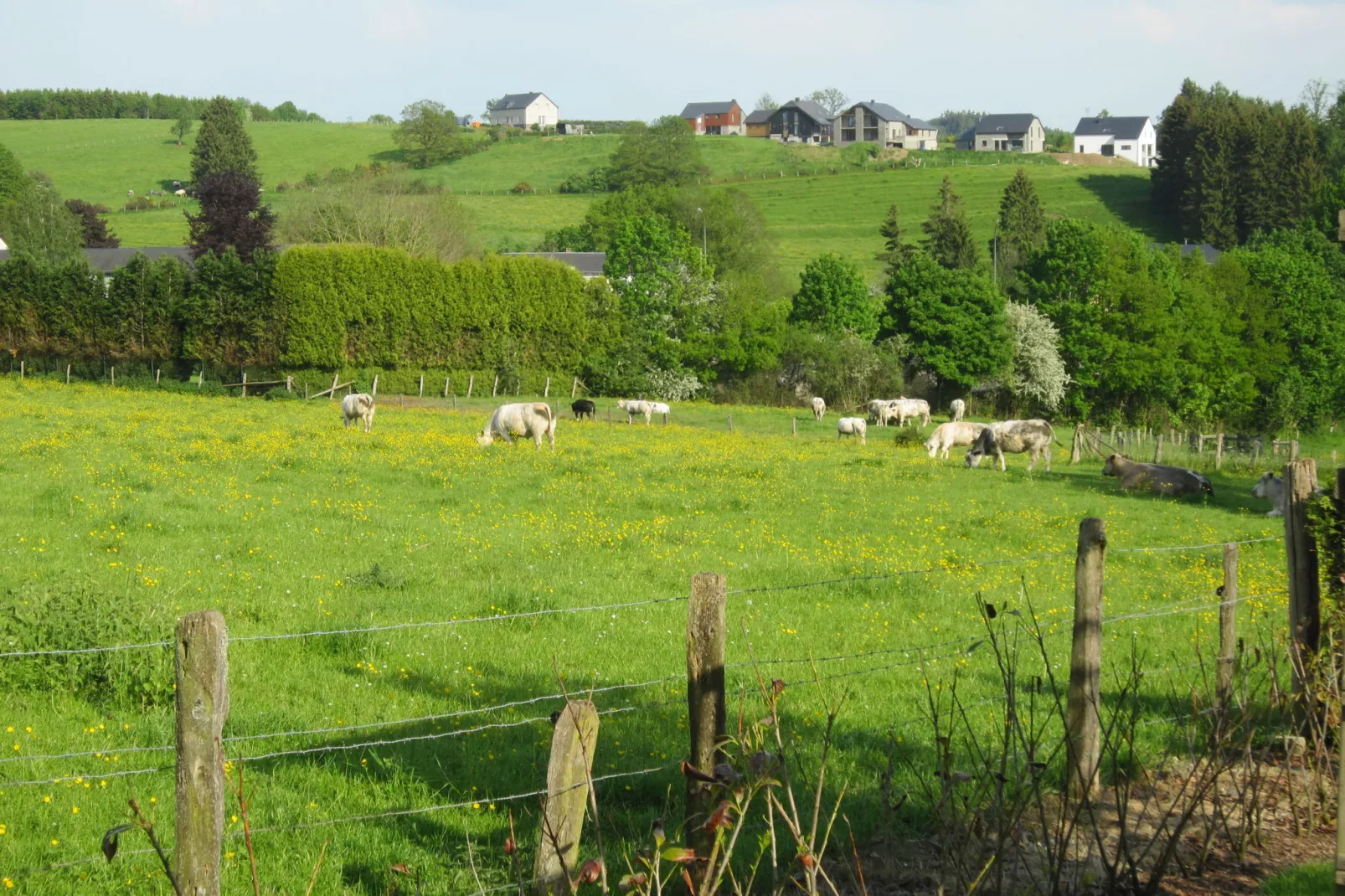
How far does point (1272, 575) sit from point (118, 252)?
77.8 m

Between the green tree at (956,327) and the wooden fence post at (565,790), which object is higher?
the green tree at (956,327)

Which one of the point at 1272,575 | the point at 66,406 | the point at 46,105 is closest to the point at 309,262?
the point at 66,406

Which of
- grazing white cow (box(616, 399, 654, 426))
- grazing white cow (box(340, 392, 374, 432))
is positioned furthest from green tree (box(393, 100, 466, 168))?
grazing white cow (box(340, 392, 374, 432))

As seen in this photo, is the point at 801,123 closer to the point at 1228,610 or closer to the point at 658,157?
the point at 658,157

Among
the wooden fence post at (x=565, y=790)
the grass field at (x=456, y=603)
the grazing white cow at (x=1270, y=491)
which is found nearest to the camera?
the wooden fence post at (x=565, y=790)

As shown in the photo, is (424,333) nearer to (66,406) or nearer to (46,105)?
(66,406)

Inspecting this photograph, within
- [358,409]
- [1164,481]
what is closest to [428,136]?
[358,409]

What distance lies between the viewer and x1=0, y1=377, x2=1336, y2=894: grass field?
6.67 m

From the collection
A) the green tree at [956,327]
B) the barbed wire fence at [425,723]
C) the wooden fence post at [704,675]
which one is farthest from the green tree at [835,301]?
the wooden fence post at [704,675]

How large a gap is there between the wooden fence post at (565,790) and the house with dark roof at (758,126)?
18189 cm

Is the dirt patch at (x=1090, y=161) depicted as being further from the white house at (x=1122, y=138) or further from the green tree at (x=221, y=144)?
the green tree at (x=221, y=144)

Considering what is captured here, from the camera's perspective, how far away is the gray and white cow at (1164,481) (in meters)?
26.2

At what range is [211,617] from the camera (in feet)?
13.5

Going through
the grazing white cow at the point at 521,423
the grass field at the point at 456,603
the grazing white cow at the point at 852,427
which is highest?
the grazing white cow at the point at 521,423
